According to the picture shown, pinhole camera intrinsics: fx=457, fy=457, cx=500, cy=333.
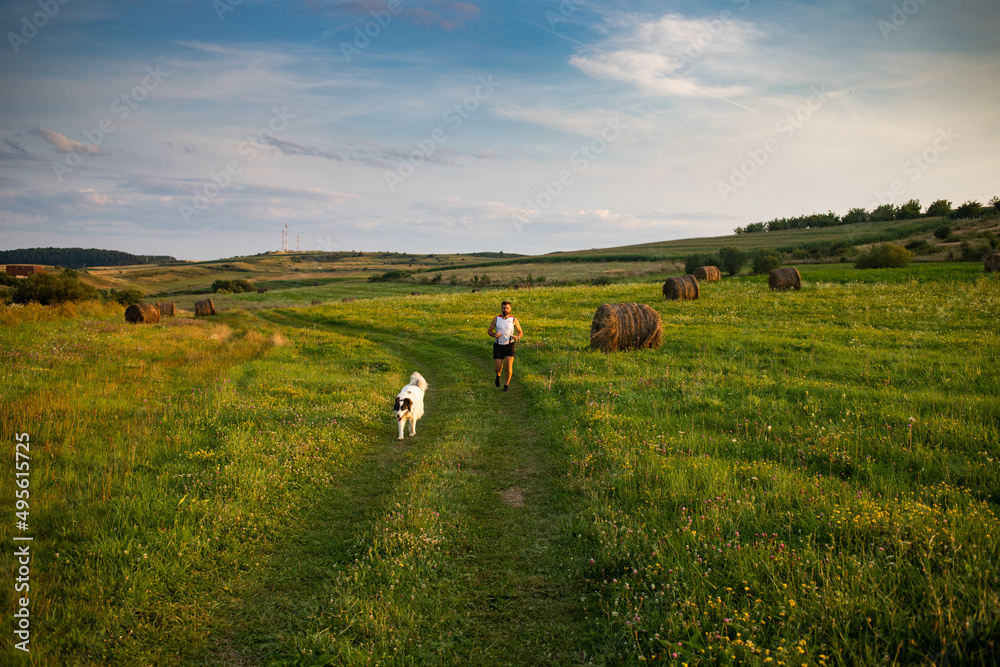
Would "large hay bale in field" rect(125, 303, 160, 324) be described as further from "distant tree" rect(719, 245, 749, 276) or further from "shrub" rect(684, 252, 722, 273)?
"distant tree" rect(719, 245, 749, 276)

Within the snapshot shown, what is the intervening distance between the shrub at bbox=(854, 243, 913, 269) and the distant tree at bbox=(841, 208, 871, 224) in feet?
289

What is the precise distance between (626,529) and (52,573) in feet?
22.6

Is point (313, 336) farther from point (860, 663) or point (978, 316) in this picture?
point (978, 316)

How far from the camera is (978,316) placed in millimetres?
21109

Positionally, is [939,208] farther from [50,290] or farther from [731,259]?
[50,290]

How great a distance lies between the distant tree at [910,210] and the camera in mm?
98812

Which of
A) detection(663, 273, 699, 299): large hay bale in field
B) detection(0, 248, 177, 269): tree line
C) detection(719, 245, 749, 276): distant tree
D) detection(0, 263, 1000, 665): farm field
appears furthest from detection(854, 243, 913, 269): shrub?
detection(0, 248, 177, 269): tree line

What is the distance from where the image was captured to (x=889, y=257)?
45.1 m

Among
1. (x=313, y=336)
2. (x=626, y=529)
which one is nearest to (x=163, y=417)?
(x=626, y=529)

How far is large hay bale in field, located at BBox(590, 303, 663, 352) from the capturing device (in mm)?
18453

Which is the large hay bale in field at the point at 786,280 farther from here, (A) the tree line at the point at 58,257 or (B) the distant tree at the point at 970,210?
(A) the tree line at the point at 58,257

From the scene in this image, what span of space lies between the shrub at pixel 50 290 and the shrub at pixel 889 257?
69941mm

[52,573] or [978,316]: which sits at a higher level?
[978,316]

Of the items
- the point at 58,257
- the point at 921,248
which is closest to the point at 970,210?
the point at 921,248
